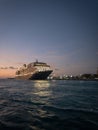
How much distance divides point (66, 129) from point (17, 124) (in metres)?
2.98

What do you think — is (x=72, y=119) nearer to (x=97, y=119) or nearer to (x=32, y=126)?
(x=97, y=119)

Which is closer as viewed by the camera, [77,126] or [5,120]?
[77,126]

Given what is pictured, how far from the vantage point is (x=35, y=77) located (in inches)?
5349

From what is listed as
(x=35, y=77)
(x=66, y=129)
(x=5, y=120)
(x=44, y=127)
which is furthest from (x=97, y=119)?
(x=35, y=77)

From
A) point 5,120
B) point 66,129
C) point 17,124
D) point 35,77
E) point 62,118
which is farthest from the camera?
point 35,77

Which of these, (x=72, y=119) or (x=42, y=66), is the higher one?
(x=42, y=66)

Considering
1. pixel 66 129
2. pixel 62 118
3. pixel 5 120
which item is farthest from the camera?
pixel 62 118

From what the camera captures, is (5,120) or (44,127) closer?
(44,127)

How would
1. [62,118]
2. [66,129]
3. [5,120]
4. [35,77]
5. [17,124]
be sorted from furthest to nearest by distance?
[35,77] → [62,118] → [5,120] → [17,124] → [66,129]

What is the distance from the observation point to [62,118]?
11.5m

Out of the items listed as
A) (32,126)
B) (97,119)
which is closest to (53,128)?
(32,126)

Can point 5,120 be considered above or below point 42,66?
below

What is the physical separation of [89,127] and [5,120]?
17.5ft

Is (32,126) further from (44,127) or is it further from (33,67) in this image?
(33,67)
